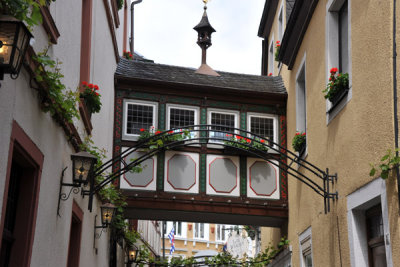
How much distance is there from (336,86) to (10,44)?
5.84 metres

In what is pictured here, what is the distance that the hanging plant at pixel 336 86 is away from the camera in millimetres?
8508

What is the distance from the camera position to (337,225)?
29.0 ft

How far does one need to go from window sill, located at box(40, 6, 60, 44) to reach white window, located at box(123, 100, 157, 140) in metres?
7.34

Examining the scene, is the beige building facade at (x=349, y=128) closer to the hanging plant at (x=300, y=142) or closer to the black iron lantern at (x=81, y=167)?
the hanging plant at (x=300, y=142)

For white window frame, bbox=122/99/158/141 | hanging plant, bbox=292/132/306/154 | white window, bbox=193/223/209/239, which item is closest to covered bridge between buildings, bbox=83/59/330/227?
white window frame, bbox=122/99/158/141

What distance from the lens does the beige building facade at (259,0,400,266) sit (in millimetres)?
6871

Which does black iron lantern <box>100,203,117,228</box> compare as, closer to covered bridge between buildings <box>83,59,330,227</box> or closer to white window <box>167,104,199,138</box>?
covered bridge between buildings <box>83,59,330,227</box>

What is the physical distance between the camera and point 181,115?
550 inches

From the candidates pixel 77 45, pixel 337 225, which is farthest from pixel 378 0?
pixel 77 45

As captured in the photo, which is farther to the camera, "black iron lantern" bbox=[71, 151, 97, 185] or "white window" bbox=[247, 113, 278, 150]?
"white window" bbox=[247, 113, 278, 150]

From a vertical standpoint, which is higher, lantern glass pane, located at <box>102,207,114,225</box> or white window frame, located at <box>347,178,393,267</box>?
lantern glass pane, located at <box>102,207,114,225</box>

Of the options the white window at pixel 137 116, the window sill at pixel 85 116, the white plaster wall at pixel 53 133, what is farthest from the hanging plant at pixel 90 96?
the white window at pixel 137 116

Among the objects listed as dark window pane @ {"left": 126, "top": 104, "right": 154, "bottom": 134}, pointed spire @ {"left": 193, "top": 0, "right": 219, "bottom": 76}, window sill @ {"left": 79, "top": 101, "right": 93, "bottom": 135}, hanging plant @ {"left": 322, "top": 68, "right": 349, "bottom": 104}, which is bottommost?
window sill @ {"left": 79, "top": 101, "right": 93, "bottom": 135}

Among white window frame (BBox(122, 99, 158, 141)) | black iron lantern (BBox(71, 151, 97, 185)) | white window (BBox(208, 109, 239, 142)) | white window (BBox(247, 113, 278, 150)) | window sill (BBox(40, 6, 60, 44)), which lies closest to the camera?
window sill (BBox(40, 6, 60, 44))
